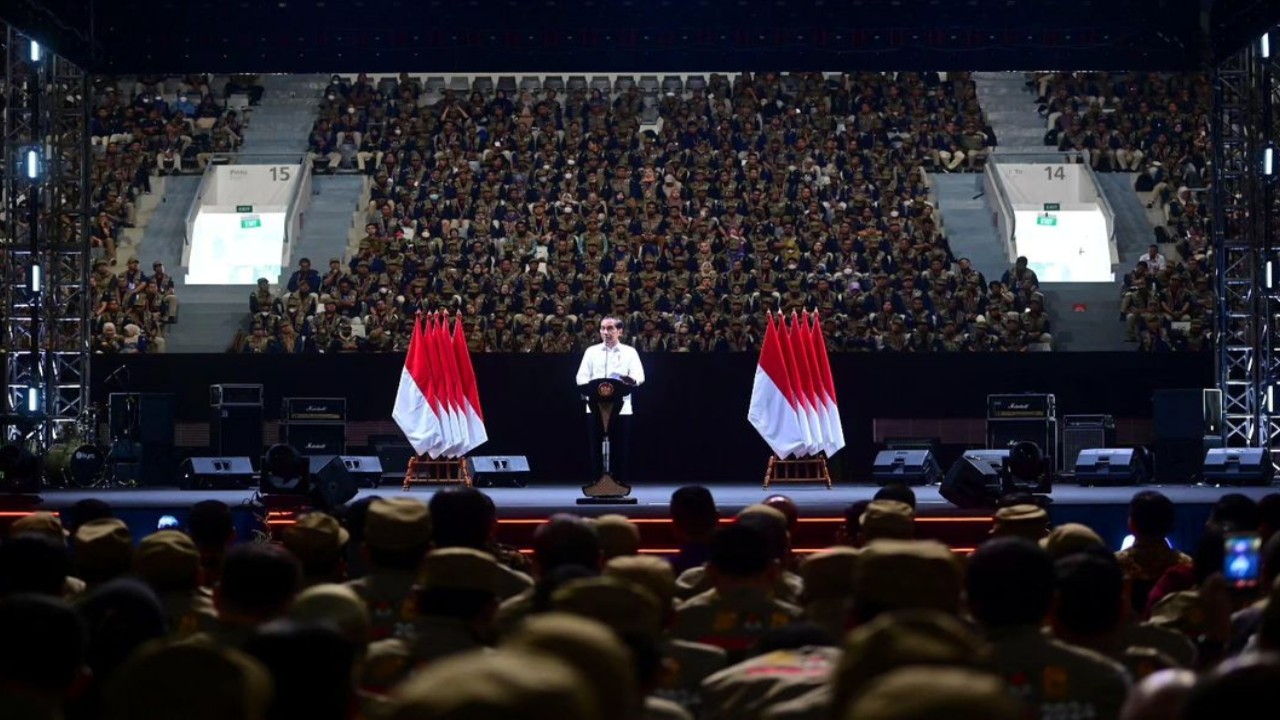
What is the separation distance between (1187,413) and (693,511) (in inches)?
545

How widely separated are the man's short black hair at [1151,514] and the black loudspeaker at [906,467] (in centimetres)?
1235

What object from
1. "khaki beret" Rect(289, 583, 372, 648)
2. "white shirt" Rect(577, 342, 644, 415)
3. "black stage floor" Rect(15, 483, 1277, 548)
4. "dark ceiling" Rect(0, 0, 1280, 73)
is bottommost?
"black stage floor" Rect(15, 483, 1277, 548)

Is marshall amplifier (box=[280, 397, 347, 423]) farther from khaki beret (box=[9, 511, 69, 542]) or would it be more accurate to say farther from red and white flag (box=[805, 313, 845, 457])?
khaki beret (box=[9, 511, 69, 542])

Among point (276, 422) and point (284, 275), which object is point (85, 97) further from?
point (284, 275)

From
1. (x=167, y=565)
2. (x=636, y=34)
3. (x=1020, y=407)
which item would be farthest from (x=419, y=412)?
(x=167, y=565)

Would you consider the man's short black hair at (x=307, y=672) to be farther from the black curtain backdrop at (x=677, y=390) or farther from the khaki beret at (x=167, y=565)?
the black curtain backdrop at (x=677, y=390)

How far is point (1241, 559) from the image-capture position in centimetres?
577

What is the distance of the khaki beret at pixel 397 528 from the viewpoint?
6000mm

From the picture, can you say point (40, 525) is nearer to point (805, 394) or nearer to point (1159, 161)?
point (805, 394)

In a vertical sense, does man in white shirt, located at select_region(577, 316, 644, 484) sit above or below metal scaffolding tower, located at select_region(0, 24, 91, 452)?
below

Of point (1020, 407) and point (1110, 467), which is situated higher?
point (1020, 407)

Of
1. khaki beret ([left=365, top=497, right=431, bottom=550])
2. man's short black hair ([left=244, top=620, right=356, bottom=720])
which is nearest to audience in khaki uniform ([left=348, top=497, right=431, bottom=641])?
khaki beret ([left=365, top=497, right=431, bottom=550])

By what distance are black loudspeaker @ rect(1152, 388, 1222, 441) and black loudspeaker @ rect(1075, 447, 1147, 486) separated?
0.63 metres

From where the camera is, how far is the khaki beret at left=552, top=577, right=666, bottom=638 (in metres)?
3.77
